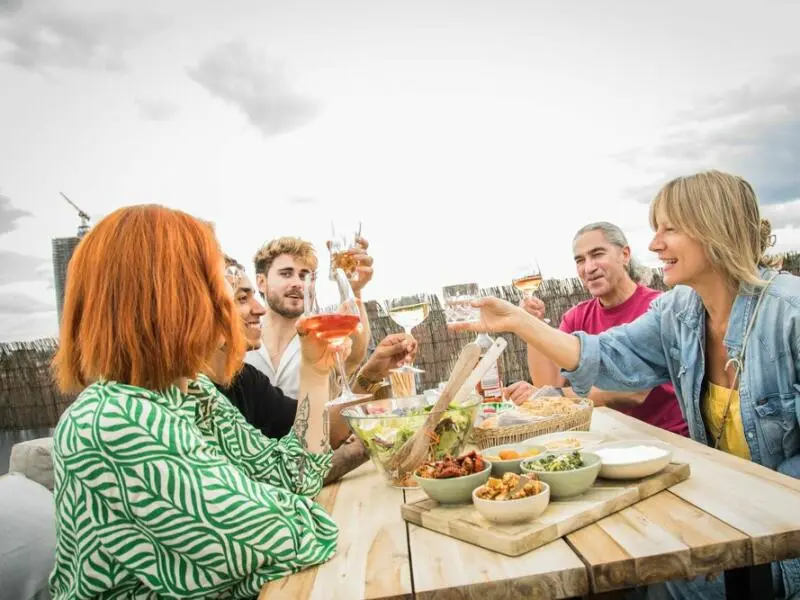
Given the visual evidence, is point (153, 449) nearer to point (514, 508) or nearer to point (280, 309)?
point (514, 508)

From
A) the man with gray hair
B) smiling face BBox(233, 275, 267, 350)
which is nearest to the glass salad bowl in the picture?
smiling face BBox(233, 275, 267, 350)

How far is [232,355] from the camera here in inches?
56.2

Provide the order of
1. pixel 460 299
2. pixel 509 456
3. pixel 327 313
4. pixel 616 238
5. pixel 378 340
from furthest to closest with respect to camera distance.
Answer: pixel 378 340
pixel 616 238
pixel 460 299
pixel 327 313
pixel 509 456

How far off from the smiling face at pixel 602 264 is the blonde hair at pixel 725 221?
1349 mm

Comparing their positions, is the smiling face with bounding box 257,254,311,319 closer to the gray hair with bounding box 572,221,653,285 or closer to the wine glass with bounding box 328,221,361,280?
the wine glass with bounding box 328,221,361,280

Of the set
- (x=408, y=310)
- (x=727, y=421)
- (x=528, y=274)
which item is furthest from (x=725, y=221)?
(x=408, y=310)

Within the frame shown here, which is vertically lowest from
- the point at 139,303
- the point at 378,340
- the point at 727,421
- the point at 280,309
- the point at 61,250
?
the point at 378,340

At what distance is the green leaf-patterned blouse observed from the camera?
3.28 feet

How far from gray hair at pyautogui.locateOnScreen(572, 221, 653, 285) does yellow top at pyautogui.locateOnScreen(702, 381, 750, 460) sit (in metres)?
1.54

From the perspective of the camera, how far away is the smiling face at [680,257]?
197 cm

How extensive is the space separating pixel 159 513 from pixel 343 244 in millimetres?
1568

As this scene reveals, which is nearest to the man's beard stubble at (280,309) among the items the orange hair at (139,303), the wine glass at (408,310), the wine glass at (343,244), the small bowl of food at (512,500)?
the wine glass at (343,244)

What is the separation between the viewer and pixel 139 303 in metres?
1.18

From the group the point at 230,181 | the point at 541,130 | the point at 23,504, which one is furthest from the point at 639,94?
the point at 23,504
